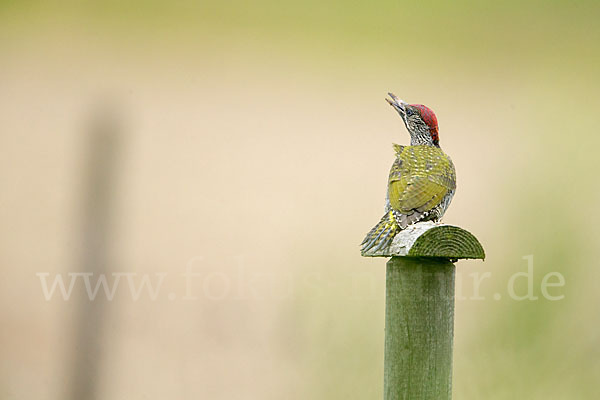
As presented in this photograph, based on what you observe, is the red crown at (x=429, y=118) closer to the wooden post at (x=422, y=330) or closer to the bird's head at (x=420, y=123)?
the bird's head at (x=420, y=123)

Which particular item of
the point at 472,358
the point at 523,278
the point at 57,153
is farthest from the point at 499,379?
the point at 57,153

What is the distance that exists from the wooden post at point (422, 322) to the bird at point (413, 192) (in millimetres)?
88

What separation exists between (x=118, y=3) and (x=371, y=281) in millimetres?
1673

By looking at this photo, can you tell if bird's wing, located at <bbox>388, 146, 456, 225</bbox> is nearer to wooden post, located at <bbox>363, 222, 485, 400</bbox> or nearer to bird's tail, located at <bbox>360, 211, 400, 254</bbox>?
bird's tail, located at <bbox>360, 211, 400, 254</bbox>

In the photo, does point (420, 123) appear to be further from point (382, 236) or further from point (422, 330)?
point (422, 330)

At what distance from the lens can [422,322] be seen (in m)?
1.44

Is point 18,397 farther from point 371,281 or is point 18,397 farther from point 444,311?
point 444,311

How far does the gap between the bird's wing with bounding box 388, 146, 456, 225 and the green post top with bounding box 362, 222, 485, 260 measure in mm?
187

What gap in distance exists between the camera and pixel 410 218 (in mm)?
1600

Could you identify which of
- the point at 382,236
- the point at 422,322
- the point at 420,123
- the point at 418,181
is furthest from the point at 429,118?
the point at 422,322

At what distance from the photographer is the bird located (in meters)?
1.56

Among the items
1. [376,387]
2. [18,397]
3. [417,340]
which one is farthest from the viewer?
[376,387]

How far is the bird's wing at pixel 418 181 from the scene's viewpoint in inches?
63.7

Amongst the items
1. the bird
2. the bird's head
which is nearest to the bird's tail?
the bird
